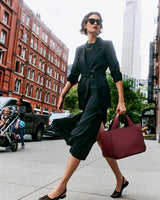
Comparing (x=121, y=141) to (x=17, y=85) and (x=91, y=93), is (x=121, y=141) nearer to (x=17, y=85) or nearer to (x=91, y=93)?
(x=91, y=93)

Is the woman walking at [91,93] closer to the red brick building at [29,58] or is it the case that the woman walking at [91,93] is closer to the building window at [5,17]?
the red brick building at [29,58]

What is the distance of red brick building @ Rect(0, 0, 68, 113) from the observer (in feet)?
115

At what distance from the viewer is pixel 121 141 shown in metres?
2.57

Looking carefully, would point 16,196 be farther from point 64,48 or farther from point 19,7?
point 64,48

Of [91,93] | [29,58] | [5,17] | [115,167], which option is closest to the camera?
[91,93]

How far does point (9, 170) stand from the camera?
4.30 metres

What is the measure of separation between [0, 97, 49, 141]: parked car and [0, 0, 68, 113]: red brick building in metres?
22.2

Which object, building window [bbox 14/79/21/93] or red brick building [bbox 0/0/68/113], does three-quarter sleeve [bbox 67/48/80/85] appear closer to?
red brick building [bbox 0/0/68/113]

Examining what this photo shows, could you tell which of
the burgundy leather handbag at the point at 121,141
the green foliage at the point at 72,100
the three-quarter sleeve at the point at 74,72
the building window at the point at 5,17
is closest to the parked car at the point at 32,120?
the three-quarter sleeve at the point at 74,72

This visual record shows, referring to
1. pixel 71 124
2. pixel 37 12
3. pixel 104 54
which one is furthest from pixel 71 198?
pixel 37 12

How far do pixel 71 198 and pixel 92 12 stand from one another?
84.1 inches

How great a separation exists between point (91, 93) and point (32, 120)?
9844 mm

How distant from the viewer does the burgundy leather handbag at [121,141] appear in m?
2.53

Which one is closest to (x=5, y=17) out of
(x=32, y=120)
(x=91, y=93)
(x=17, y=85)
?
(x=17, y=85)
